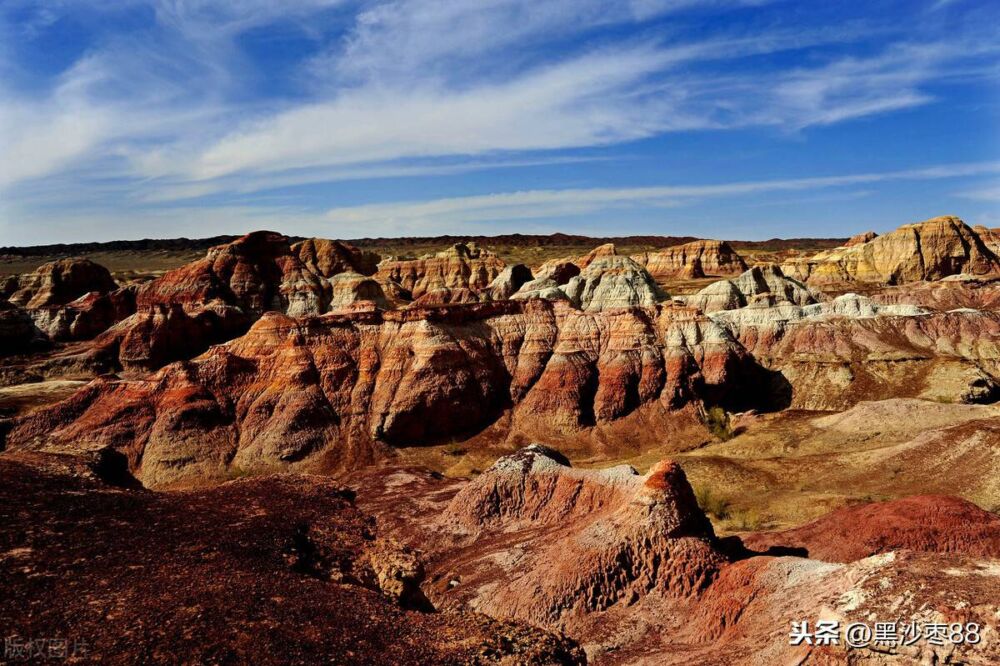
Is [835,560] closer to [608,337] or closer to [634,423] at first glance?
[634,423]

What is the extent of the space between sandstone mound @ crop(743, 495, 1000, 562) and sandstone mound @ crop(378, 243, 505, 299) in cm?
9755

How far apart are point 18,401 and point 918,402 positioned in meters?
71.8

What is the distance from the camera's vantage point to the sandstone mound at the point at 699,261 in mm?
136000

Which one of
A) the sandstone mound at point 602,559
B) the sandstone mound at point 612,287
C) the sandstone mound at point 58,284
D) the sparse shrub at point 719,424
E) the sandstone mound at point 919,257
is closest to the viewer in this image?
the sandstone mound at point 602,559

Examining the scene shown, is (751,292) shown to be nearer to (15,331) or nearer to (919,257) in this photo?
(919,257)

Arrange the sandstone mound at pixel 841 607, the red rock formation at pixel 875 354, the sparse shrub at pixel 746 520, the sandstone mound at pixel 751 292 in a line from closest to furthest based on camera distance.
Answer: the sandstone mound at pixel 841 607, the sparse shrub at pixel 746 520, the red rock formation at pixel 875 354, the sandstone mound at pixel 751 292

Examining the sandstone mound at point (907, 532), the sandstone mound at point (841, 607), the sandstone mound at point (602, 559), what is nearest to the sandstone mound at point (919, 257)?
the sandstone mound at point (907, 532)

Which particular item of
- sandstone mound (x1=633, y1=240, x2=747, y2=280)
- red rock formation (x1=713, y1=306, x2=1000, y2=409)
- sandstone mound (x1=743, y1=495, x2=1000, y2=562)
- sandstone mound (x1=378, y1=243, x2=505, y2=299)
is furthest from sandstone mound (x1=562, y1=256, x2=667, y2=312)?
sandstone mound (x1=633, y1=240, x2=747, y2=280)

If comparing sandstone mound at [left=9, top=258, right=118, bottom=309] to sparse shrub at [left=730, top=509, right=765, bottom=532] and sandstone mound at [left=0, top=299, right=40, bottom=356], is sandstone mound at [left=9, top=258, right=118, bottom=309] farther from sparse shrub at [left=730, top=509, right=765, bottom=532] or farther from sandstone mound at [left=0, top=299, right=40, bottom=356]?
sparse shrub at [left=730, top=509, right=765, bottom=532]

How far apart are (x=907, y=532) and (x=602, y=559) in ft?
33.3

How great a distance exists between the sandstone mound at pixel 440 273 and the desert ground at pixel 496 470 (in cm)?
1851

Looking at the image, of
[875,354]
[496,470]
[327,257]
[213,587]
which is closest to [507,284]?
[327,257]

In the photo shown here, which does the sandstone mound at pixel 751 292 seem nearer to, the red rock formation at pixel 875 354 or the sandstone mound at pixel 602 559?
the red rock formation at pixel 875 354

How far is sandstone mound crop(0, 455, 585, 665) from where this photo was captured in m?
10.9
